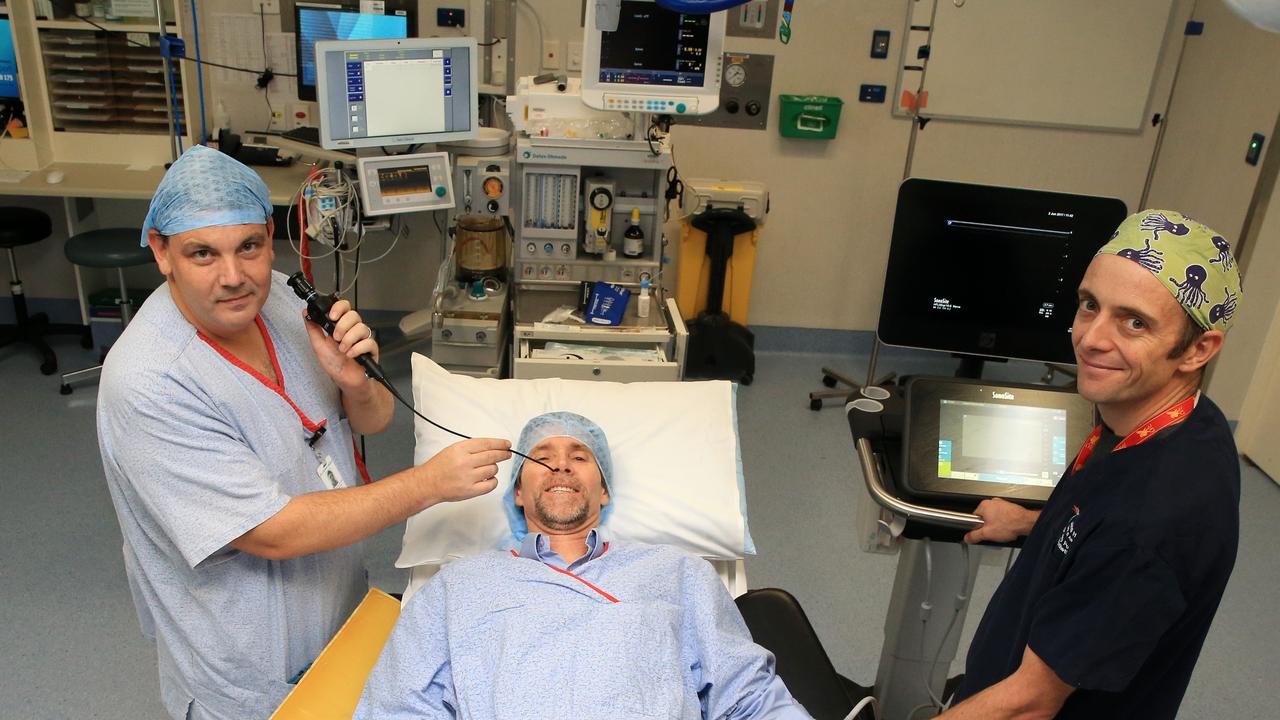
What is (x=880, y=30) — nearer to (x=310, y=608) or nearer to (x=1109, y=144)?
(x=1109, y=144)

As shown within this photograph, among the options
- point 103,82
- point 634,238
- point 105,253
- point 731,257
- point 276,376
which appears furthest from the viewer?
point 731,257

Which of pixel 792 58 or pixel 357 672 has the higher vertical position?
pixel 792 58

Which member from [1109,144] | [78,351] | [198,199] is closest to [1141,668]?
[198,199]

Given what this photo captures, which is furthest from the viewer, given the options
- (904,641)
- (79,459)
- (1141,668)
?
(79,459)

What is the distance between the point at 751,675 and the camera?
5.50ft

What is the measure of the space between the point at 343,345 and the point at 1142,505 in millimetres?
1210

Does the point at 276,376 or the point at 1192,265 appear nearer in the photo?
the point at 1192,265

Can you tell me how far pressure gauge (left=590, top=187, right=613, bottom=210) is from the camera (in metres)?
3.12

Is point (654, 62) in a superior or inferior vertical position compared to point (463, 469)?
superior

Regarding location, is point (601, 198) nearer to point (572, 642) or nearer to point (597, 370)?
point (597, 370)

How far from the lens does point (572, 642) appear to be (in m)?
1.63

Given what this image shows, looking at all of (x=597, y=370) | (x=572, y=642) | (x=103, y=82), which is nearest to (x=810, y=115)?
(x=597, y=370)

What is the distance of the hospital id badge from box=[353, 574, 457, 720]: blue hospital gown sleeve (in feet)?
0.87

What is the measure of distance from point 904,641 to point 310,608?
1.23 m
